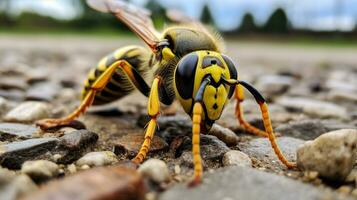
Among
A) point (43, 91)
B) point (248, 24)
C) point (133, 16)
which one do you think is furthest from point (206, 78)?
point (248, 24)

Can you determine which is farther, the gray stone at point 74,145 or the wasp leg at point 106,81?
the wasp leg at point 106,81

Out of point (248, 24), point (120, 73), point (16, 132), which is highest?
point (120, 73)

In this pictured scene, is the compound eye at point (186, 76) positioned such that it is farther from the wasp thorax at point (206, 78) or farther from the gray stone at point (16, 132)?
the gray stone at point (16, 132)

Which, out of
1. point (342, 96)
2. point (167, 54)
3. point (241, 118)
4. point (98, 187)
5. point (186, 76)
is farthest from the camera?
point (342, 96)

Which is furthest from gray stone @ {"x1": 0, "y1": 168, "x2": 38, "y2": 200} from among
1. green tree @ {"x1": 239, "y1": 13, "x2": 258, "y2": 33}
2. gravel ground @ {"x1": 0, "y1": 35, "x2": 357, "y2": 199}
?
green tree @ {"x1": 239, "y1": 13, "x2": 258, "y2": 33}

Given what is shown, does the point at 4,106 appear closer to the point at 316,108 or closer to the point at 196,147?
the point at 196,147

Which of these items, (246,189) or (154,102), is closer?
Answer: (246,189)

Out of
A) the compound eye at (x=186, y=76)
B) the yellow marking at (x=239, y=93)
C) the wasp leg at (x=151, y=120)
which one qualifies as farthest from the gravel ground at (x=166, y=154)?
the compound eye at (x=186, y=76)
